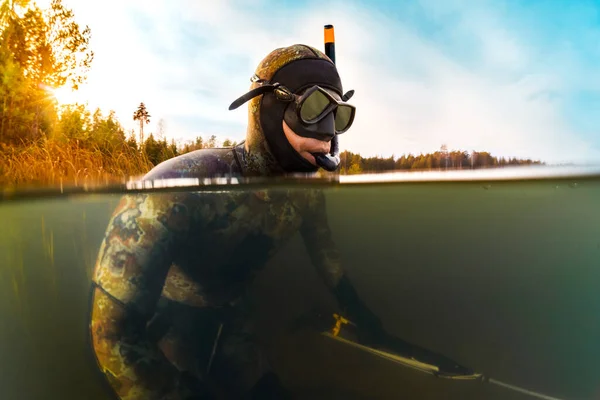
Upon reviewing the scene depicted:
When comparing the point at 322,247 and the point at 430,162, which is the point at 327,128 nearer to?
the point at 322,247

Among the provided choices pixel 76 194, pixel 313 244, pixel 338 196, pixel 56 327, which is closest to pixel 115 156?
pixel 56 327

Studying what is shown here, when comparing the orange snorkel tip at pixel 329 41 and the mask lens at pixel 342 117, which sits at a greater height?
the orange snorkel tip at pixel 329 41

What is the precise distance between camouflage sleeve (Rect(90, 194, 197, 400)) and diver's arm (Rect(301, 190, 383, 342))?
1821 millimetres

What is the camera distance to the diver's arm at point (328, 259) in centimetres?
481

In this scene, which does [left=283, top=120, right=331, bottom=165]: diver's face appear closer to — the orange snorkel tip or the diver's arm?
the diver's arm

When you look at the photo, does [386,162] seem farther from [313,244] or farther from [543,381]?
[543,381]

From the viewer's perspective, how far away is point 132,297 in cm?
321

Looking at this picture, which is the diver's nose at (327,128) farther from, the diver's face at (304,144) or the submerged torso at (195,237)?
the submerged torso at (195,237)

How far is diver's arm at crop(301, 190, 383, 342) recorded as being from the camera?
15.8 ft

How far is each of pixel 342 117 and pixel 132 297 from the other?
8.42 ft

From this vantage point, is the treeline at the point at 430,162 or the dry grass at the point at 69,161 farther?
the dry grass at the point at 69,161

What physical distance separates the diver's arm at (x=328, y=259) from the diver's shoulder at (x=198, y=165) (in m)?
1.16

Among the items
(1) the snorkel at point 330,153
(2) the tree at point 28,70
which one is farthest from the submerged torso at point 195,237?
(2) the tree at point 28,70

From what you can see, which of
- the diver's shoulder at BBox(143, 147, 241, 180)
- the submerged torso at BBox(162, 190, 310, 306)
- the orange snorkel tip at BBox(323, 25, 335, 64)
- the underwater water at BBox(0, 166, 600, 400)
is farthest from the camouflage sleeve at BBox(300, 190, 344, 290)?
the orange snorkel tip at BBox(323, 25, 335, 64)
